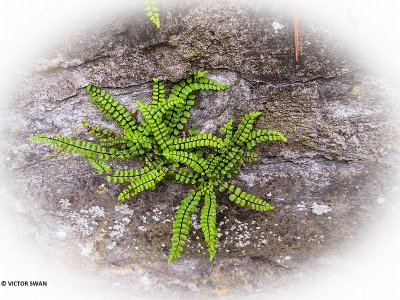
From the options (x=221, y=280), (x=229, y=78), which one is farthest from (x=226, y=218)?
(x=229, y=78)

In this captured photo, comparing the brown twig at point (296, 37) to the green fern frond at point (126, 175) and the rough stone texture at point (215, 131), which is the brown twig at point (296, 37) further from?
the green fern frond at point (126, 175)

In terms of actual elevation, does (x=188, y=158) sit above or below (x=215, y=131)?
below

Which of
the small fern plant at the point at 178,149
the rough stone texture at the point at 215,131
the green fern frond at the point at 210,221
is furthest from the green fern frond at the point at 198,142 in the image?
the green fern frond at the point at 210,221

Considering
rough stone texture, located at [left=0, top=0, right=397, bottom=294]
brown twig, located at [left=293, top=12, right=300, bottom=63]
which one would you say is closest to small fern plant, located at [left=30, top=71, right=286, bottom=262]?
rough stone texture, located at [left=0, top=0, right=397, bottom=294]

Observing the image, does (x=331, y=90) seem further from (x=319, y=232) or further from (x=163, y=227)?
(x=163, y=227)

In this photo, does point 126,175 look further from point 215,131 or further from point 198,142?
point 215,131

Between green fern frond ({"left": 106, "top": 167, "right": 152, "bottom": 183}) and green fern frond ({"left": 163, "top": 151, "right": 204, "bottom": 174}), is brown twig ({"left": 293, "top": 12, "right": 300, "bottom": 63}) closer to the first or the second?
green fern frond ({"left": 163, "top": 151, "right": 204, "bottom": 174})

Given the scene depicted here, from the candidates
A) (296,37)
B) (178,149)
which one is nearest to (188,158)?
(178,149)
